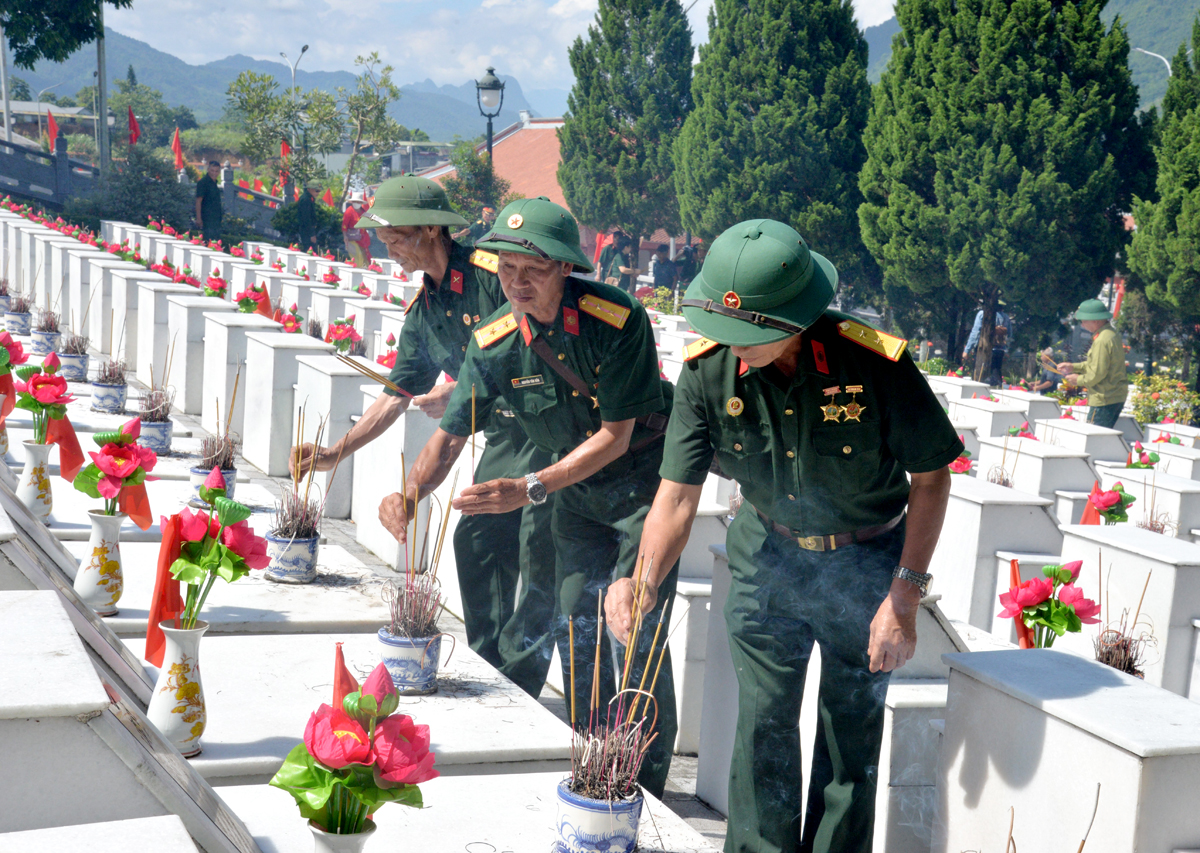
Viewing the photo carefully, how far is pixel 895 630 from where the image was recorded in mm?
2752

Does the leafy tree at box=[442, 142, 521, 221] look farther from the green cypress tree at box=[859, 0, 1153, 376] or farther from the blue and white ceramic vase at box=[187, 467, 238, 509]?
the blue and white ceramic vase at box=[187, 467, 238, 509]

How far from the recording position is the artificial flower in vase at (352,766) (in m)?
1.72

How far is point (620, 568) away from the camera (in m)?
3.68

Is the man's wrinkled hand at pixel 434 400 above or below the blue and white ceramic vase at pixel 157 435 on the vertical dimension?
above

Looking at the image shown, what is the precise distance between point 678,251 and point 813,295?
35.0 metres

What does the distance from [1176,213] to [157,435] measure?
579 inches

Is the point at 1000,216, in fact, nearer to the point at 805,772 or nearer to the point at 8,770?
the point at 805,772

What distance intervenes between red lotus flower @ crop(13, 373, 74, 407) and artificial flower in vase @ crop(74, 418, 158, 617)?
1.25 meters

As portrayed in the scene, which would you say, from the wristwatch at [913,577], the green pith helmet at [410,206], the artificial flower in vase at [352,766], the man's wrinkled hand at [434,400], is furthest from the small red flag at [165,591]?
the man's wrinkled hand at [434,400]

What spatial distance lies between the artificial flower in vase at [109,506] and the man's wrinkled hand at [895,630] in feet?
6.87

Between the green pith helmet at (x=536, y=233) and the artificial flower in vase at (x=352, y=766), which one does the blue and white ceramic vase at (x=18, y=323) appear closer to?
the green pith helmet at (x=536, y=233)

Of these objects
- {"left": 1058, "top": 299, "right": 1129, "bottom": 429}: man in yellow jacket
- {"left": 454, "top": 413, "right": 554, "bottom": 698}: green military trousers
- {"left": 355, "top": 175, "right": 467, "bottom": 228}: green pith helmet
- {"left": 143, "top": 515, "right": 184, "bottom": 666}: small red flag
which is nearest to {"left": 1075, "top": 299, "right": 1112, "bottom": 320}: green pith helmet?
{"left": 1058, "top": 299, "right": 1129, "bottom": 429}: man in yellow jacket

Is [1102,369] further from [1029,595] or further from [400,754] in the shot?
[400,754]

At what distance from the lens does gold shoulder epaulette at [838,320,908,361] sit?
278 cm
